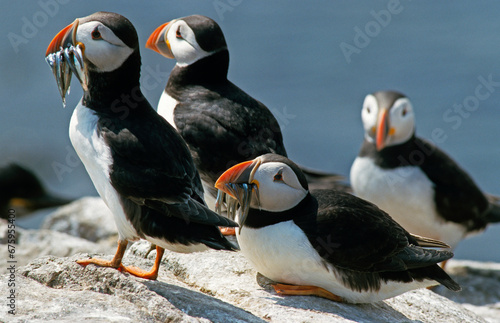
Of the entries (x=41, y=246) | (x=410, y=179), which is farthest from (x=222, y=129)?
(x=410, y=179)

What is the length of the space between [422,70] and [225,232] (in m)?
12.6

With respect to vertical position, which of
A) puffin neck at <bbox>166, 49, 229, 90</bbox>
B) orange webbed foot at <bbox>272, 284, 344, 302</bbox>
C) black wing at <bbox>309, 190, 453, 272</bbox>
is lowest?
orange webbed foot at <bbox>272, 284, 344, 302</bbox>

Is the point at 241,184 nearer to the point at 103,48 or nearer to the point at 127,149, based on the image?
the point at 127,149

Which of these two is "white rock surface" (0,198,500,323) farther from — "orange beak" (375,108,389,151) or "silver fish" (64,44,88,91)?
"orange beak" (375,108,389,151)

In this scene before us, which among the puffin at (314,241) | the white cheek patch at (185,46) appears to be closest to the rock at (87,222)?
the white cheek patch at (185,46)

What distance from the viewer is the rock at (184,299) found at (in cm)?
438

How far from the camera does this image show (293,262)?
5.01 m

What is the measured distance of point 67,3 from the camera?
1923cm

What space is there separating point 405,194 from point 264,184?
454 cm

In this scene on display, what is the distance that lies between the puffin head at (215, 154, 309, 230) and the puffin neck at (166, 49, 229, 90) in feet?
5.74

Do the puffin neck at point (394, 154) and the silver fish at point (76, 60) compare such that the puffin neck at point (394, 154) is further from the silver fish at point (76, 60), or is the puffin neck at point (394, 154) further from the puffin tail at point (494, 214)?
the silver fish at point (76, 60)

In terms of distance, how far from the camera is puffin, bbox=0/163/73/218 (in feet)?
39.4

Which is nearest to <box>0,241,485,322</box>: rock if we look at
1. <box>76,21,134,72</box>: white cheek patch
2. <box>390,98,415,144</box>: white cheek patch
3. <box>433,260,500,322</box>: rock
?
<box>76,21,134,72</box>: white cheek patch

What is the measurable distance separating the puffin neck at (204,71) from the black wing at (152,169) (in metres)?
1.66
